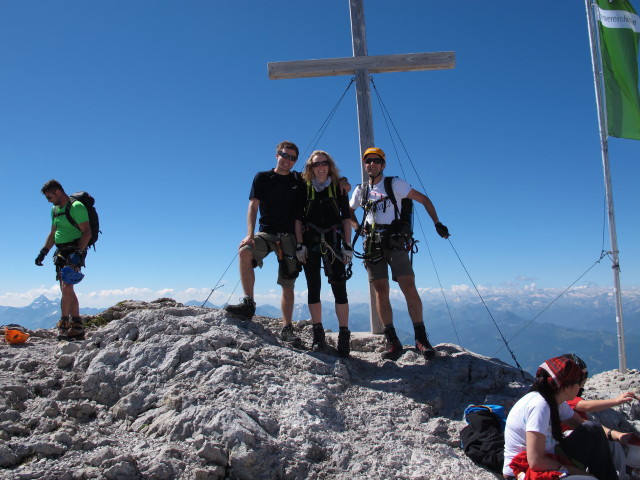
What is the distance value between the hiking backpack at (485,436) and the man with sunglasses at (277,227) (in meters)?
2.50

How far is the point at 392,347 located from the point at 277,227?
7.50 ft

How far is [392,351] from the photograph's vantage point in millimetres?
6152

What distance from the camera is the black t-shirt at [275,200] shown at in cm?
623

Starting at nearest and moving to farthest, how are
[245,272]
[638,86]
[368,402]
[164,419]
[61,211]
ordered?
[164,419], [368,402], [245,272], [61,211], [638,86]

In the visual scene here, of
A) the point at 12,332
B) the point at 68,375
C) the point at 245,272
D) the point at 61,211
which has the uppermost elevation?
the point at 61,211

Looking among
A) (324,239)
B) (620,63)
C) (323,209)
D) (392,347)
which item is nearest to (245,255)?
(324,239)

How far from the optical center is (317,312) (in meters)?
6.07

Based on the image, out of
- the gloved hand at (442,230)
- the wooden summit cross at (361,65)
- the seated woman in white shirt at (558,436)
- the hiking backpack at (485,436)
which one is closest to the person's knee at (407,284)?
the gloved hand at (442,230)

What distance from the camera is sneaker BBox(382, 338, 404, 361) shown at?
616cm

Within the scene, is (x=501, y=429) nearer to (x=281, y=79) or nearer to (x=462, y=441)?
(x=462, y=441)

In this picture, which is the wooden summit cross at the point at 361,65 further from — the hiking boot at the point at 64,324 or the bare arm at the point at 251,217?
the hiking boot at the point at 64,324

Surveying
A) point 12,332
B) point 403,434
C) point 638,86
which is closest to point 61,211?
point 12,332

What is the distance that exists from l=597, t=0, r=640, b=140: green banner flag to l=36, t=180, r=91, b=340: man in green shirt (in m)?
10.0

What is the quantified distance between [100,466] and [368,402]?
106 inches
